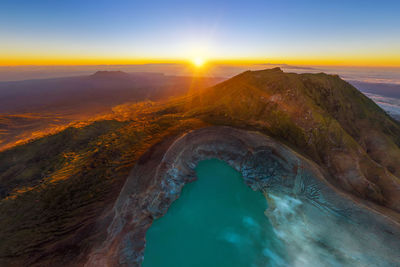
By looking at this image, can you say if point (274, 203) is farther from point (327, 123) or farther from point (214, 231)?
point (327, 123)

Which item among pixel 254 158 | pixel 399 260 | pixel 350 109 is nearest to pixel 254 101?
pixel 254 158

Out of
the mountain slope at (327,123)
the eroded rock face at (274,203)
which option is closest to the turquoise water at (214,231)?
the eroded rock face at (274,203)

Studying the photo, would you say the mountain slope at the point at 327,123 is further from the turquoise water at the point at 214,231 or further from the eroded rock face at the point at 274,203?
the turquoise water at the point at 214,231

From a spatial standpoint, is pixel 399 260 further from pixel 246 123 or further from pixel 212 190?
pixel 246 123

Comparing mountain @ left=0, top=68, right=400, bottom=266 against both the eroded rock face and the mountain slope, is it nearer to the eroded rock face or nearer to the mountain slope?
the mountain slope

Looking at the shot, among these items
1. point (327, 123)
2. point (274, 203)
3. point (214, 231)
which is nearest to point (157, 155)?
point (214, 231)
